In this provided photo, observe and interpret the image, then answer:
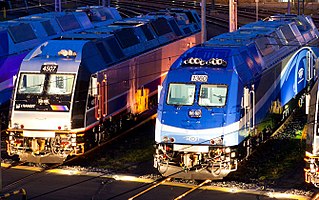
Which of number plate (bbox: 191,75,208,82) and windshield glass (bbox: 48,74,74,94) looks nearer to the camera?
number plate (bbox: 191,75,208,82)

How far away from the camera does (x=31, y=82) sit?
29016mm

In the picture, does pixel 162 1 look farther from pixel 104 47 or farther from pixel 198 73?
pixel 198 73

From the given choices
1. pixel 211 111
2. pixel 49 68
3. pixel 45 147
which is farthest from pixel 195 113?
pixel 49 68

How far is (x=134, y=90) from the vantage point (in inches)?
1346

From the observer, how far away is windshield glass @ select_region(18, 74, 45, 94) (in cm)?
2889

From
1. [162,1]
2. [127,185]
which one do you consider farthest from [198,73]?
[162,1]

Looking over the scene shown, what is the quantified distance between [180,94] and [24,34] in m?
13.6

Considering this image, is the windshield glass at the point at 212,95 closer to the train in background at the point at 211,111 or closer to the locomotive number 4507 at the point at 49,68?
the train in background at the point at 211,111

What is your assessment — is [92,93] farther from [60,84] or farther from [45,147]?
[45,147]

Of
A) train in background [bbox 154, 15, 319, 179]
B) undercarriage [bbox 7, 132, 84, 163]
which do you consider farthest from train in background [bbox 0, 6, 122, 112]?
train in background [bbox 154, 15, 319, 179]

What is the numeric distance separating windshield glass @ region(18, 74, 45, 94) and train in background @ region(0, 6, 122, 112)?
3.97 metres

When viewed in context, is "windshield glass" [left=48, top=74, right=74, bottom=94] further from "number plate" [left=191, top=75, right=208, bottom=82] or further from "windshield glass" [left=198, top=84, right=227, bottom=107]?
"windshield glass" [left=198, top=84, right=227, bottom=107]

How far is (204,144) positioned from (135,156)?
5.19m

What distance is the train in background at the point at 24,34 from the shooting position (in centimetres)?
3516
